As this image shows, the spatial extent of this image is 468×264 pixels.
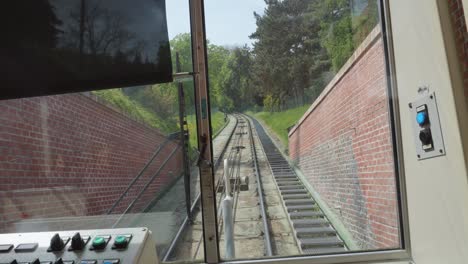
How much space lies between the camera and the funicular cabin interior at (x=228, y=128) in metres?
1.36

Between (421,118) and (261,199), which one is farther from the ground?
(421,118)

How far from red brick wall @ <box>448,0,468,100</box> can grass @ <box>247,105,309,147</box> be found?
75 centimetres

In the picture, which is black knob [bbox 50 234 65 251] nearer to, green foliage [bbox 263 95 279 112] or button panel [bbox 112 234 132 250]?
button panel [bbox 112 234 132 250]

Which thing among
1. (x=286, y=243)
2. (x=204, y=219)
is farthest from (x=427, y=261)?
(x=204, y=219)

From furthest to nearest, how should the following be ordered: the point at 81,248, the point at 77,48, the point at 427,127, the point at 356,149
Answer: the point at 356,149, the point at 77,48, the point at 427,127, the point at 81,248

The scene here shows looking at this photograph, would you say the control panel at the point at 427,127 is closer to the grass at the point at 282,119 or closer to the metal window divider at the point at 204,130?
the grass at the point at 282,119

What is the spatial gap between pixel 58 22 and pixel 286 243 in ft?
4.71

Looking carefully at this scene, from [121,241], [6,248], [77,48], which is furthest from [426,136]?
[6,248]

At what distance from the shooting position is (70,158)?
164cm

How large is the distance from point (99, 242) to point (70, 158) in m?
0.68

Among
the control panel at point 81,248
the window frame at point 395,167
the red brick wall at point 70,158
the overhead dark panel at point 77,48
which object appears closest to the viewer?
the control panel at point 81,248

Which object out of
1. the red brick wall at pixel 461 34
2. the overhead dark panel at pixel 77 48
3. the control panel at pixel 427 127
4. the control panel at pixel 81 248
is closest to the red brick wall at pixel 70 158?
the overhead dark panel at pixel 77 48

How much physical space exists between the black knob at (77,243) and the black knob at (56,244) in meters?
0.04

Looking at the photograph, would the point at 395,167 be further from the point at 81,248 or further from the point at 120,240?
the point at 81,248
